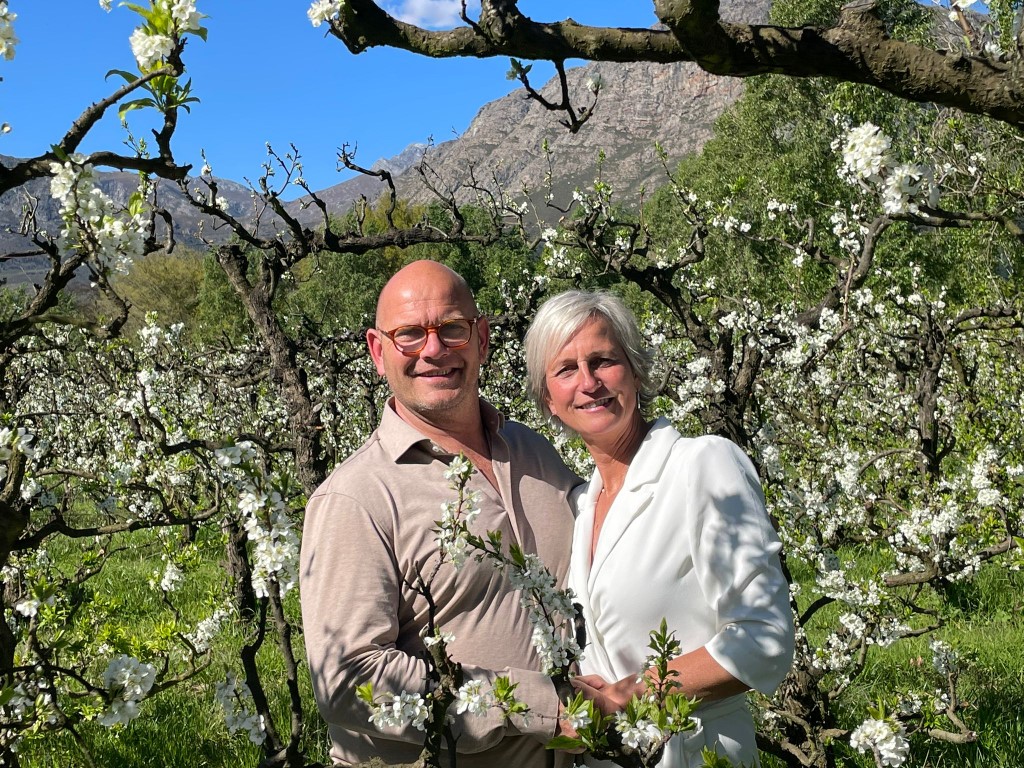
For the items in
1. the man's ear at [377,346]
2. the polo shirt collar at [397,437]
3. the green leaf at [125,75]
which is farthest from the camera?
the man's ear at [377,346]

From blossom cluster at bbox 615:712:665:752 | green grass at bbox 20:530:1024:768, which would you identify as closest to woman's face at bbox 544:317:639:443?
blossom cluster at bbox 615:712:665:752

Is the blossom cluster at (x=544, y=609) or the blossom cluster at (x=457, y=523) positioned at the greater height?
the blossom cluster at (x=457, y=523)

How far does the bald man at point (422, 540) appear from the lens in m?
2.09

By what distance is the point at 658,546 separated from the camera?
2264 millimetres

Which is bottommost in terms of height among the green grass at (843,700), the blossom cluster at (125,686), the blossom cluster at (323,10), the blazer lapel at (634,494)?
the green grass at (843,700)

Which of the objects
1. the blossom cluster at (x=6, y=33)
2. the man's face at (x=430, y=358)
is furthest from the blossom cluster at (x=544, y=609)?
the blossom cluster at (x=6, y=33)

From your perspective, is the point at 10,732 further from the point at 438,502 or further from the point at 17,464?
the point at 438,502

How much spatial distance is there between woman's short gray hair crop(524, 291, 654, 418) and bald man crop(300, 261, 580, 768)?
21cm

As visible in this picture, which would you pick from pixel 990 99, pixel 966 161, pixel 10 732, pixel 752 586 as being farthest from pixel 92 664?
pixel 966 161

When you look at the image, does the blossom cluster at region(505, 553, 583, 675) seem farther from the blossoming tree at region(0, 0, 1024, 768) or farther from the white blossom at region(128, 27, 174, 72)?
the white blossom at region(128, 27, 174, 72)

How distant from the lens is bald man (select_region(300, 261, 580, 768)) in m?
2.09

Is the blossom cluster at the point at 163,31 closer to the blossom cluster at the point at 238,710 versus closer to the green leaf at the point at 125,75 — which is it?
the green leaf at the point at 125,75

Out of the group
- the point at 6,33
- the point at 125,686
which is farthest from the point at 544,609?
the point at 6,33

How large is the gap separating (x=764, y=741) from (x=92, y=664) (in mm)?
3879
